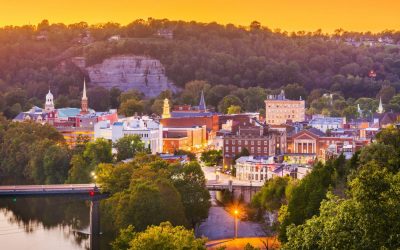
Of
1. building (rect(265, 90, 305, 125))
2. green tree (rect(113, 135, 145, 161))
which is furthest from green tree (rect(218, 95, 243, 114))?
green tree (rect(113, 135, 145, 161))

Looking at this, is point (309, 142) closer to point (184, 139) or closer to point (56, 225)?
point (184, 139)

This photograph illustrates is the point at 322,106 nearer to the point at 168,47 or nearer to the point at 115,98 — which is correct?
the point at 115,98

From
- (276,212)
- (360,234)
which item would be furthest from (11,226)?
(360,234)

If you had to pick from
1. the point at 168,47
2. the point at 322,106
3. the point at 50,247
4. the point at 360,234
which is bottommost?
the point at 50,247

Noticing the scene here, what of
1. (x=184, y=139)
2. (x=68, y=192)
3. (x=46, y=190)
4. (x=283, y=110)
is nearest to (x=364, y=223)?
(x=68, y=192)

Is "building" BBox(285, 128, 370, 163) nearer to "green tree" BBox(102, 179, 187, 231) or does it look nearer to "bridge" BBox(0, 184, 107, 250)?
"bridge" BBox(0, 184, 107, 250)
